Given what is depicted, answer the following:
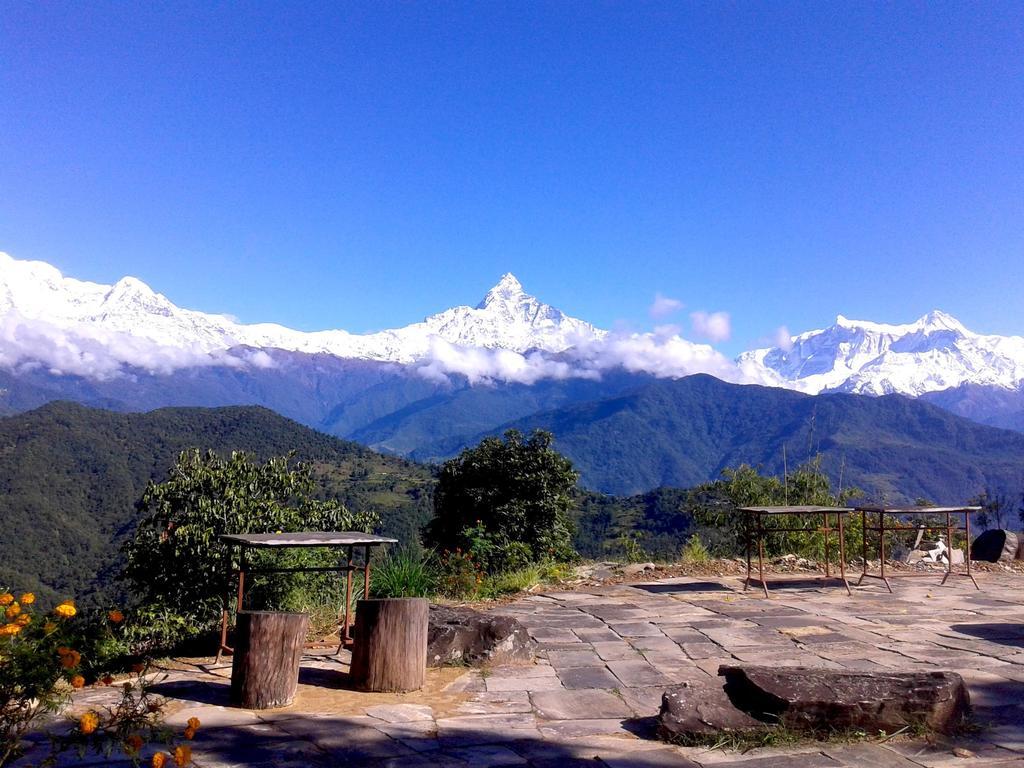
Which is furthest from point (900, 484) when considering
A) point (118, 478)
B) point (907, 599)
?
point (907, 599)

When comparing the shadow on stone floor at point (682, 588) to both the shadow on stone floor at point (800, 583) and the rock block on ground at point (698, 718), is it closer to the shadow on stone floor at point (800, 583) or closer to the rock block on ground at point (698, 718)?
the shadow on stone floor at point (800, 583)

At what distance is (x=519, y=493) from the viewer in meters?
16.8

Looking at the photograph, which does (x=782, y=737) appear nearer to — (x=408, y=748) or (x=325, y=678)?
(x=408, y=748)

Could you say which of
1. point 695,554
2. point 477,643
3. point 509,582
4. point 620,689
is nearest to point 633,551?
point 695,554

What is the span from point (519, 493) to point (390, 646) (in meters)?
11.4

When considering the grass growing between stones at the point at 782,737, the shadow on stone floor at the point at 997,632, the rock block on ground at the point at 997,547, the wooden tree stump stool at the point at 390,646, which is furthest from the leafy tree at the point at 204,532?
the rock block on ground at the point at 997,547

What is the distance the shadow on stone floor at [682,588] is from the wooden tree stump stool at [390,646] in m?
5.05

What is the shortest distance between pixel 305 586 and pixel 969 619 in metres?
7.08

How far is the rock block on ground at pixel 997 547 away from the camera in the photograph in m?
13.1

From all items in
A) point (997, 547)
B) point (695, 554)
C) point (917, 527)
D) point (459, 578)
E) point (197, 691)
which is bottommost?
point (197, 691)

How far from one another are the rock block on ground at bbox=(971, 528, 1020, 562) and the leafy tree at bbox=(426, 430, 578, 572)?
7.36 meters

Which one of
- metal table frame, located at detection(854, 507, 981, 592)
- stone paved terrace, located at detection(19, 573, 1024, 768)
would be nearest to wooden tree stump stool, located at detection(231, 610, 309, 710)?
stone paved terrace, located at detection(19, 573, 1024, 768)

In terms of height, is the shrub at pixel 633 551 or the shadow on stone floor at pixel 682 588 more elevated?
the shrub at pixel 633 551

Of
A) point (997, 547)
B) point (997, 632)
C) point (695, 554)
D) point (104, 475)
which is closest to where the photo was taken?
point (997, 632)
